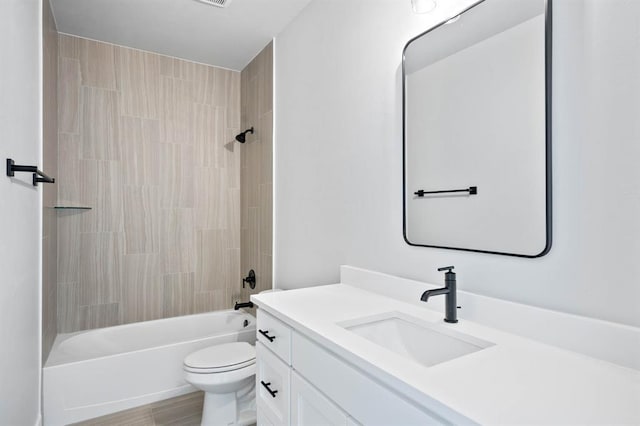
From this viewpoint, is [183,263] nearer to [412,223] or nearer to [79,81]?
[79,81]

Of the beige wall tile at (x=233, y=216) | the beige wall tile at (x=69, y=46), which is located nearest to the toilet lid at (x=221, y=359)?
the beige wall tile at (x=233, y=216)

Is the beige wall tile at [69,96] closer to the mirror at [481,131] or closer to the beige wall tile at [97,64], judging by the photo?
the beige wall tile at [97,64]

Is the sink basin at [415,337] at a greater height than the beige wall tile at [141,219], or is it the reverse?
the beige wall tile at [141,219]

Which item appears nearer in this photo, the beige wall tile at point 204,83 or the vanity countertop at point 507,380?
the vanity countertop at point 507,380

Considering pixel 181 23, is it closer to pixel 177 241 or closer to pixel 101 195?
pixel 101 195

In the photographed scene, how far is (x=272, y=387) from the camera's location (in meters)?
1.39

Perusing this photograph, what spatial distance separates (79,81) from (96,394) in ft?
7.31

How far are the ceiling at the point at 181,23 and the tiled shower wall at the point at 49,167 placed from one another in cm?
23

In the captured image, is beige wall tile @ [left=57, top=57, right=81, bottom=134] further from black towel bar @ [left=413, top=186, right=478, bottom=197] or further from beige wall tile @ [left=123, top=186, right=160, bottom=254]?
black towel bar @ [left=413, top=186, right=478, bottom=197]

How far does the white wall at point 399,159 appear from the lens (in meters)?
0.87

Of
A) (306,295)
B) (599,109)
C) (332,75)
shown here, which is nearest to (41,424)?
(306,295)

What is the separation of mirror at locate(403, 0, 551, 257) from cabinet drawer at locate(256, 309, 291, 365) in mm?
628

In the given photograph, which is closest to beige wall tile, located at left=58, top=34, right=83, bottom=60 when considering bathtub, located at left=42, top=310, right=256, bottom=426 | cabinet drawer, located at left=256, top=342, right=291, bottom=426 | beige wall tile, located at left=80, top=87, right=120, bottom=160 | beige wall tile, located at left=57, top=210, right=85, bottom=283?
beige wall tile, located at left=80, top=87, right=120, bottom=160

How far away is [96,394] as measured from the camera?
2.20 m
